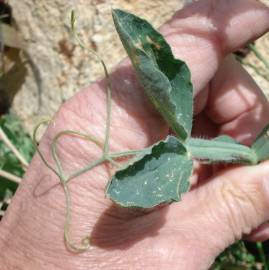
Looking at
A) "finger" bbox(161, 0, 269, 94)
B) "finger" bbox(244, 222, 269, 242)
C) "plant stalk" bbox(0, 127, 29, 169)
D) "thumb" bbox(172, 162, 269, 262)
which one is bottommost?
"finger" bbox(244, 222, 269, 242)

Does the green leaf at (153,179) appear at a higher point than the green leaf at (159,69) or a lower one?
lower

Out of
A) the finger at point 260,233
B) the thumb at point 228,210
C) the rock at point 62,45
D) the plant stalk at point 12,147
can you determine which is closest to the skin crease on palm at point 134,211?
the thumb at point 228,210

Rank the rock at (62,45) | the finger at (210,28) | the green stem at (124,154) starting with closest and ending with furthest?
the green stem at (124,154)
the finger at (210,28)
the rock at (62,45)

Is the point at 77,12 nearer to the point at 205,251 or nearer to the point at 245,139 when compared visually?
the point at 245,139

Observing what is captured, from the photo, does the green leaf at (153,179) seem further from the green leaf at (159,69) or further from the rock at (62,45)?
the rock at (62,45)

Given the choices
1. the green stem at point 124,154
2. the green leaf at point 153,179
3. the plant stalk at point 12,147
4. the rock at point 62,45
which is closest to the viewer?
the green leaf at point 153,179

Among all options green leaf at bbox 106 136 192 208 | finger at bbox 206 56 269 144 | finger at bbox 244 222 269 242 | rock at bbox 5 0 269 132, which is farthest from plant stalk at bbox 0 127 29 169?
green leaf at bbox 106 136 192 208

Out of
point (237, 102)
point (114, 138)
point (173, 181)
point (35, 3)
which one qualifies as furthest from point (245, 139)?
point (35, 3)

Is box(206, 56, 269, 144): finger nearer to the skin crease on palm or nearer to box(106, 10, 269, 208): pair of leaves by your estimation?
the skin crease on palm
